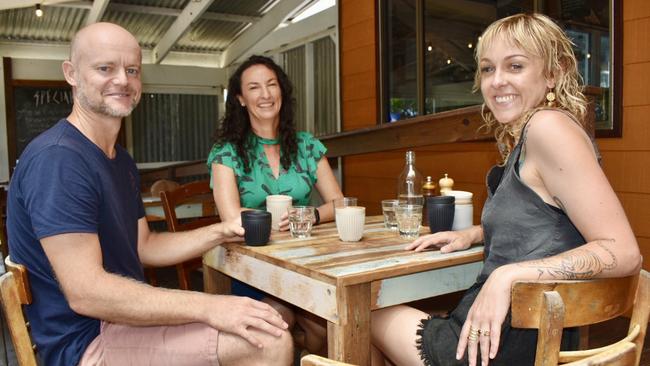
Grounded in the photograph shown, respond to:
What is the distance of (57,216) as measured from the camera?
1.30m

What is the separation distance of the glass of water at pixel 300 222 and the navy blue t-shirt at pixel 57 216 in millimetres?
557

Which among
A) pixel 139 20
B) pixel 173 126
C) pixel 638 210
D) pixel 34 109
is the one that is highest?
pixel 139 20

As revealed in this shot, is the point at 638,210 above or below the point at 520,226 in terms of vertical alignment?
below

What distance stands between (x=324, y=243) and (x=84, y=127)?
2.54 feet

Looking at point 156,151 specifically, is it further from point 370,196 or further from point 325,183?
point 325,183

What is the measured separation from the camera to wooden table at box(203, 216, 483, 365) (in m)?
1.31

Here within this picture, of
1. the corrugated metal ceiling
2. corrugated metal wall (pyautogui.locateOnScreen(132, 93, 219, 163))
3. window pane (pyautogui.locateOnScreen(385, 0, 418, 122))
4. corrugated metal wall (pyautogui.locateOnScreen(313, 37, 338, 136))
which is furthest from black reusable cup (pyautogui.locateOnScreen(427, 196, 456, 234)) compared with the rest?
corrugated metal wall (pyautogui.locateOnScreen(132, 93, 219, 163))

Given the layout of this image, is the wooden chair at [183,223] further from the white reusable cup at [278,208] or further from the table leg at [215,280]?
the white reusable cup at [278,208]

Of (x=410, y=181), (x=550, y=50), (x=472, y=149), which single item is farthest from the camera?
(x=472, y=149)

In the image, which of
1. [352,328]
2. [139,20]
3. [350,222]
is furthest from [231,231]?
[139,20]

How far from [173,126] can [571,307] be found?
8.78 m

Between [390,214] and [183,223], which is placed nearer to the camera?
[390,214]

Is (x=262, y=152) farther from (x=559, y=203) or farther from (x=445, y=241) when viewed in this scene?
(x=559, y=203)

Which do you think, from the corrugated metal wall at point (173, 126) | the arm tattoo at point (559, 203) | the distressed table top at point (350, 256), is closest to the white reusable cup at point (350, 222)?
the distressed table top at point (350, 256)
